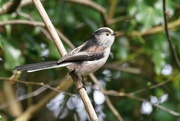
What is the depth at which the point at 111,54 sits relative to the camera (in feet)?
13.4

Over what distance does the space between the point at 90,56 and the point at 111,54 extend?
1.40 m

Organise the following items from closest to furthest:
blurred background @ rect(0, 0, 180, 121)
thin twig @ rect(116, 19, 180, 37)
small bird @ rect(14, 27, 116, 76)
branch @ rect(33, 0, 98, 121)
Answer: branch @ rect(33, 0, 98, 121) < small bird @ rect(14, 27, 116, 76) < blurred background @ rect(0, 0, 180, 121) < thin twig @ rect(116, 19, 180, 37)

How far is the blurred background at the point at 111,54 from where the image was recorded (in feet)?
11.2

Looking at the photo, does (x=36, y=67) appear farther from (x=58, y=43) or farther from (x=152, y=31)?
(x=152, y=31)

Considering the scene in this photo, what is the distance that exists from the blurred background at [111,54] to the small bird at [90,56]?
0.56 metres

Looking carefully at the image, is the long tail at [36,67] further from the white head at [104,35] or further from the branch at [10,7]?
the branch at [10,7]

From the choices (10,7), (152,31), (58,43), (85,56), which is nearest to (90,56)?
(85,56)

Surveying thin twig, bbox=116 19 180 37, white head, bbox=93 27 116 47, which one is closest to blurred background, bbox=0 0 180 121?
thin twig, bbox=116 19 180 37

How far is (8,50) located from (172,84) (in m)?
1.50

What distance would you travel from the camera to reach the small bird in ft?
8.43

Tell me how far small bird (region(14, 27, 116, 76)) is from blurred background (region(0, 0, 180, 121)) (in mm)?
559

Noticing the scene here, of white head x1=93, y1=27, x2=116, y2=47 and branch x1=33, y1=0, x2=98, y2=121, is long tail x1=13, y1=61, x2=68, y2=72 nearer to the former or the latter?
branch x1=33, y1=0, x2=98, y2=121

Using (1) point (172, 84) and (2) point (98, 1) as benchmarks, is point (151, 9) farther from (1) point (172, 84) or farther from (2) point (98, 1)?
(1) point (172, 84)

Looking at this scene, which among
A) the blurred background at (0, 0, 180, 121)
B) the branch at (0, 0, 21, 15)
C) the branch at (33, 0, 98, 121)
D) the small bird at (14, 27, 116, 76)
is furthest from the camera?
the blurred background at (0, 0, 180, 121)
